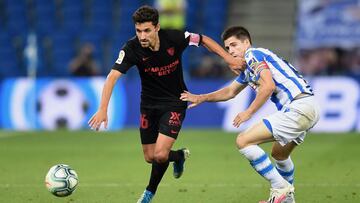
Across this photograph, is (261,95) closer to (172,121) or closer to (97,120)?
(172,121)

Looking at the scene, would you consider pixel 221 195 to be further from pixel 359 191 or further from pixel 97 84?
pixel 97 84

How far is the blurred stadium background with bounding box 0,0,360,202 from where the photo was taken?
11461mm

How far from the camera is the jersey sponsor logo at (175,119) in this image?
8.14 meters

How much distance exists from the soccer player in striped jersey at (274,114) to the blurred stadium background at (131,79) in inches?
39.3

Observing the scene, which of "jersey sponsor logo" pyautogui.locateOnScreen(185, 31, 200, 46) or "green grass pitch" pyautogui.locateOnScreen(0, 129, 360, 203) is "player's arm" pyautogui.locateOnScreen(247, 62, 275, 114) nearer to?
"jersey sponsor logo" pyautogui.locateOnScreen(185, 31, 200, 46)

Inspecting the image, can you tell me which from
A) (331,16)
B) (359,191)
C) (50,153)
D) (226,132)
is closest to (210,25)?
(331,16)

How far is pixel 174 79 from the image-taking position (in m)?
8.27

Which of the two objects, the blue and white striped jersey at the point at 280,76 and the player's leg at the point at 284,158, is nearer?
the blue and white striped jersey at the point at 280,76

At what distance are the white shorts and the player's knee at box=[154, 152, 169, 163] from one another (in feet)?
3.64

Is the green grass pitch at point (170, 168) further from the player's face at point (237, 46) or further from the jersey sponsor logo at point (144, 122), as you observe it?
the player's face at point (237, 46)

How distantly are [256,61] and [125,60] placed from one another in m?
1.30

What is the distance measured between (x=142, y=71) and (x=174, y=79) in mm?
340

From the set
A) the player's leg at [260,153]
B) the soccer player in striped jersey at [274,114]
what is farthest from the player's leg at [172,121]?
the player's leg at [260,153]

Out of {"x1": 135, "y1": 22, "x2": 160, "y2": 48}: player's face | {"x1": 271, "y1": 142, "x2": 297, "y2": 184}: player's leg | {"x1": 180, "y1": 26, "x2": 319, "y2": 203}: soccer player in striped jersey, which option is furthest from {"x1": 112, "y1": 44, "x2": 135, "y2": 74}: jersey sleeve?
{"x1": 271, "y1": 142, "x2": 297, "y2": 184}: player's leg
